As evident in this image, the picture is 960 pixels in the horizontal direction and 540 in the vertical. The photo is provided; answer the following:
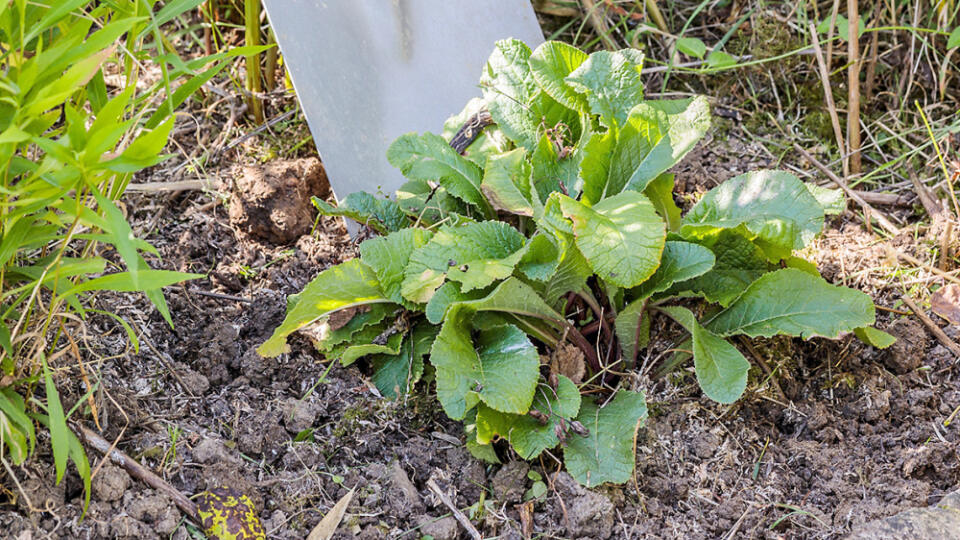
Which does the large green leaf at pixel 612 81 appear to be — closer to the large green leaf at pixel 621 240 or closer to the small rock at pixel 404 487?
the large green leaf at pixel 621 240

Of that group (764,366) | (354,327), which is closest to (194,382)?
(354,327)

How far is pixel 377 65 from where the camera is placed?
2154 millimetres

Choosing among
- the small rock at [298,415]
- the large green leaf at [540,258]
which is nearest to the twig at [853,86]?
the large green leaf at [540,258]

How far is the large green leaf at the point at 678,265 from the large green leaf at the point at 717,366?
8 centimetres

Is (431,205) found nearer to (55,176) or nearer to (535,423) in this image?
(535,423)

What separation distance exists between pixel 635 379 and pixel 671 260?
25 centimetres

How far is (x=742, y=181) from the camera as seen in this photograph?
5.73ft

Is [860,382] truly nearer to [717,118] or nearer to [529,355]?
[529,355]

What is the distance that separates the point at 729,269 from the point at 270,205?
1057 mm

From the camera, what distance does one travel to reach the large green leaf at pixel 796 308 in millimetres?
1590

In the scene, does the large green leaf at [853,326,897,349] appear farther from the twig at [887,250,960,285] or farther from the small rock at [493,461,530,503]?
the small rock at [493,461,530,503]

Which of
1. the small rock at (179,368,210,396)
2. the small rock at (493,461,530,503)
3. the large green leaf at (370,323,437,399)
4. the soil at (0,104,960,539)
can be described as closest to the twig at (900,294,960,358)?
the soil at (0,104,960,539)

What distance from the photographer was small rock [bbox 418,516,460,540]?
1.47 metres

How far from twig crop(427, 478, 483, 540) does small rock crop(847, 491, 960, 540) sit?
625mm
